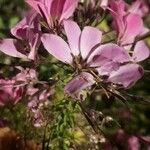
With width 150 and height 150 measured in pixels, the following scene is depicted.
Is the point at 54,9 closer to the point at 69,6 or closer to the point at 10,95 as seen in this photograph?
the point at 69,6

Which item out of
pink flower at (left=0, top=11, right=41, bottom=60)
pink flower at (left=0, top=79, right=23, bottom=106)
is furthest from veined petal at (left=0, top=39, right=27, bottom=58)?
pink flower at (left=0, top=79, right=23, bottom=106)

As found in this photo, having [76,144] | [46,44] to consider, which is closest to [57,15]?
[46,44]

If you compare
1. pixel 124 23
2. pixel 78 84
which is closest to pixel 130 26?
pixel 124 23

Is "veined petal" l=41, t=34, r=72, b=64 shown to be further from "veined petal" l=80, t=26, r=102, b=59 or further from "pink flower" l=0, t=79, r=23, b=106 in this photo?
"pink flower" l=0, t=79, r=23, b=106

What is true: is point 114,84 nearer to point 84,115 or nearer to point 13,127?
point 84,115

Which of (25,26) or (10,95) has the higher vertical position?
(25,26)

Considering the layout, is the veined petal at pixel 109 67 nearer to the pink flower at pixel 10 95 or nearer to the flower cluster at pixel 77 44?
the flower cluster at pixel 77 44

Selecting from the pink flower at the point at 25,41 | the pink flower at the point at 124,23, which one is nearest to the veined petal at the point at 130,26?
the pink flower at the point at 124,23
